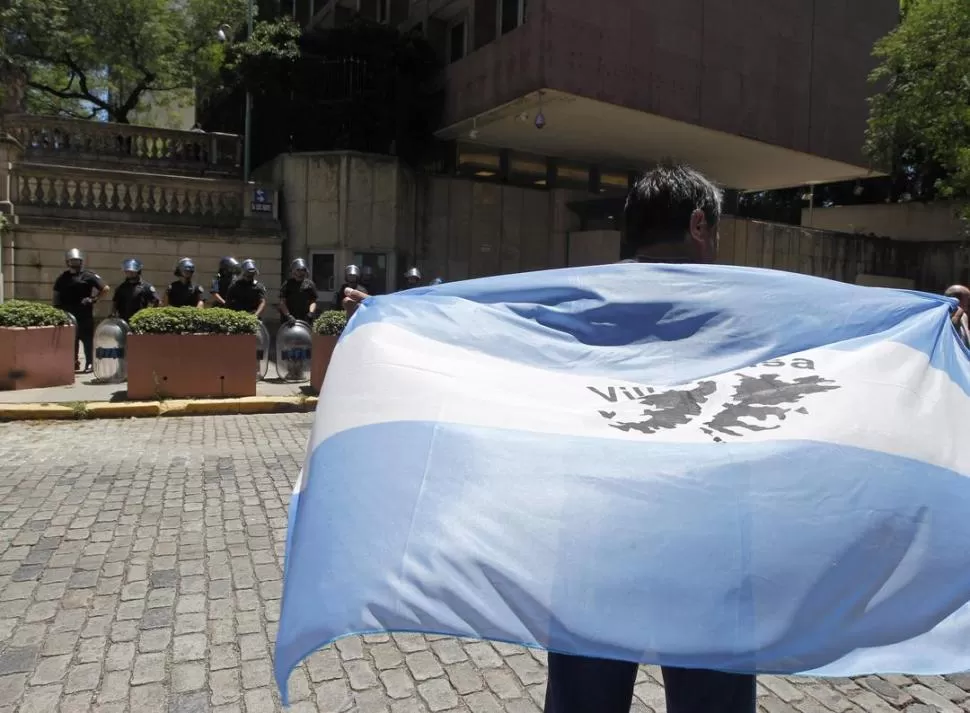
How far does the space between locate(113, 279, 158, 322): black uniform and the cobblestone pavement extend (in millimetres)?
7034

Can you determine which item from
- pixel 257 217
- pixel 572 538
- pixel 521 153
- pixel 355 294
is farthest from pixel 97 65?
pixel 572 538

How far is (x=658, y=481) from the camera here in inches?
77.7

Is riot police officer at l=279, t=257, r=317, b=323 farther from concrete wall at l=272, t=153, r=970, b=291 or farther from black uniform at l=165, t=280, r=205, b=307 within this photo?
concrete wall at l=272, t=153, r=970, b=291

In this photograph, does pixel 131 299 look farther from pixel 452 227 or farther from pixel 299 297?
pixel 452 227

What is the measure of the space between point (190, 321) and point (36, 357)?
A: 95.8 inches

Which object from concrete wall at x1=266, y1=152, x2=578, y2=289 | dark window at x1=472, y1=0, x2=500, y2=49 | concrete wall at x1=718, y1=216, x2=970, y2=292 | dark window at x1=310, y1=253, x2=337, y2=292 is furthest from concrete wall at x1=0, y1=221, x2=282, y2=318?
concrete wall at x1=718, y1=216, x2=970, y2=292

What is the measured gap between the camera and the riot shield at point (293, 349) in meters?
12.7

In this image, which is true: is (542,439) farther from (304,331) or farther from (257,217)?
(257,217)

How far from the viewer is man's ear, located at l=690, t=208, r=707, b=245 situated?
2285 mm

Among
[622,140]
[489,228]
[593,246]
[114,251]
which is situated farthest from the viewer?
[622,140]

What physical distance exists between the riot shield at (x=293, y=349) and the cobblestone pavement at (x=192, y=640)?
6193mm

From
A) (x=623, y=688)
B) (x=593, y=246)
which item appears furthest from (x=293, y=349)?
(x=593, y=246)

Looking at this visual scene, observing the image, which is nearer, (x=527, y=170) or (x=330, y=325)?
(x=330, y=325)

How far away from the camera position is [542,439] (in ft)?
7.02
